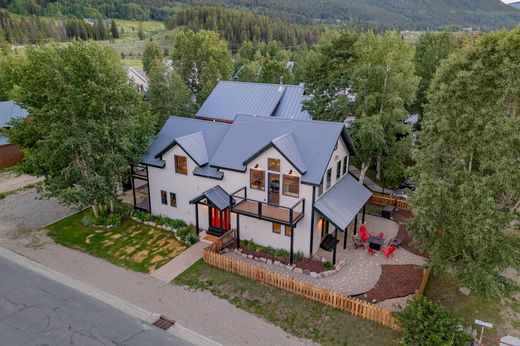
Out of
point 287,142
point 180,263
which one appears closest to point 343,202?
point 287,142

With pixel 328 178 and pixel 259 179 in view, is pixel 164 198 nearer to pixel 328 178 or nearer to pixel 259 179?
pixel 259 179

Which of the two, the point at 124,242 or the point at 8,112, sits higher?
the point at 8,112

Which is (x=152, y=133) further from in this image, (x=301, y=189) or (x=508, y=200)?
(x=508, y=200)

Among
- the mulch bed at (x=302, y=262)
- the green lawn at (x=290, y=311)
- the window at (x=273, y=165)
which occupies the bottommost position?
the green lawn at (x=290, y=311)

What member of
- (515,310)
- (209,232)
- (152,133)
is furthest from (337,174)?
(152,133)

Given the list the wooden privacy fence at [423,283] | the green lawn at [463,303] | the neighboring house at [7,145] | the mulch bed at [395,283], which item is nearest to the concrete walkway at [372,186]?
the mulch bed at [395,283]

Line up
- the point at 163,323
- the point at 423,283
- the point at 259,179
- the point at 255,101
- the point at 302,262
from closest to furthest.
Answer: the point at 163,323 → the point at 423,283 → the point at 302,262 → the point at 259,179 → the point at 255,101

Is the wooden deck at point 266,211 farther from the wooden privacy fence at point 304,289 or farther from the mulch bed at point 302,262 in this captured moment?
the wooden privacy fence at point 304,289

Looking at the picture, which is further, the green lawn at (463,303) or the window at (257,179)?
the window at (257,179)
